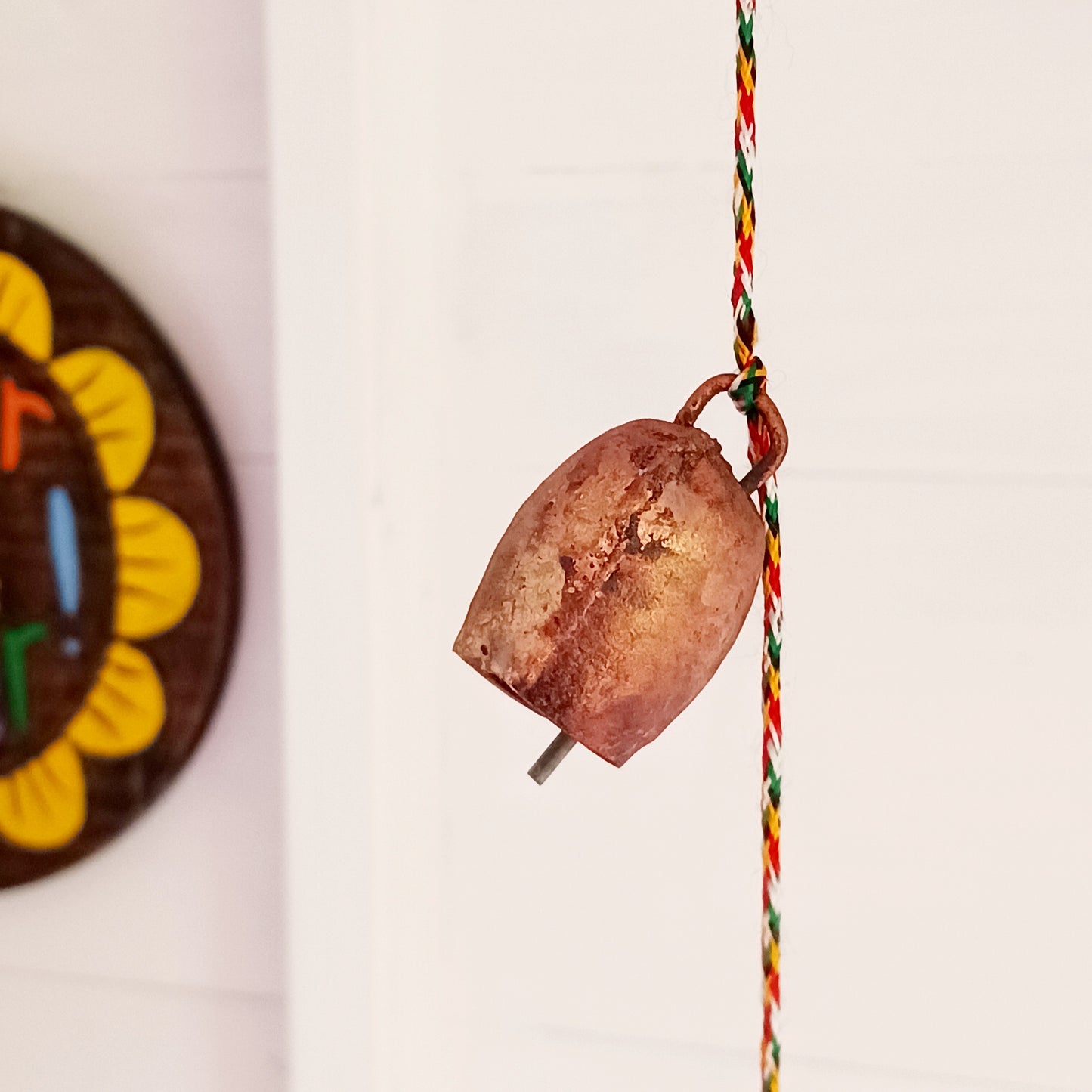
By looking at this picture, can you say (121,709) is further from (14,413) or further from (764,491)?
(764,491)

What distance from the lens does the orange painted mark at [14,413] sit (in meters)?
0.70

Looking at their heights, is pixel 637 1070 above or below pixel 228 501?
below

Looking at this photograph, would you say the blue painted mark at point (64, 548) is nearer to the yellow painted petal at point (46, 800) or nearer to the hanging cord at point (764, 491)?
the yellow painted petal at point (46, 800)

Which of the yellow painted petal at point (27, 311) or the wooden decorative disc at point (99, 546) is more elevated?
the yellow painted petal at point (27, 311)

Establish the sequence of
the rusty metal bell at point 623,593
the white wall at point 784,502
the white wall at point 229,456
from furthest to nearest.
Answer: the white wall at point 229,456, the white wall at point 784,502, the rusty metal bell at point 623,593

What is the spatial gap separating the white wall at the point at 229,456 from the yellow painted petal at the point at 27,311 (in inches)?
1.6

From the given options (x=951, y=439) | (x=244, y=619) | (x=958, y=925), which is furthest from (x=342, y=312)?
(x=958, y=925)

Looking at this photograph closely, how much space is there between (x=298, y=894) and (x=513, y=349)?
1.18ft

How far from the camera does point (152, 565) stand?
2.31ft

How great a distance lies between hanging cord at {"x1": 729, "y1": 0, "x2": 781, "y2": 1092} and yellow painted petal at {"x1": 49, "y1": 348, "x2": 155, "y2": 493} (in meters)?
0.47

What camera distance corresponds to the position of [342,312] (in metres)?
0.60

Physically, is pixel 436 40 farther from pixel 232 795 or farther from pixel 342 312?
pixel 232 795

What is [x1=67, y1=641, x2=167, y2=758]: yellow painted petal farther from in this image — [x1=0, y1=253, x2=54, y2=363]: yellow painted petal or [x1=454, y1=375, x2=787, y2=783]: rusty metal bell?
[x1=454, y1=375, x2=787, y2=783]: rusty metal bell

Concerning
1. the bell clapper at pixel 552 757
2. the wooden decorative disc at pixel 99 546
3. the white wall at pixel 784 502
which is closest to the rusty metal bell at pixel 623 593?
the bell clapper at pixel 552 757
